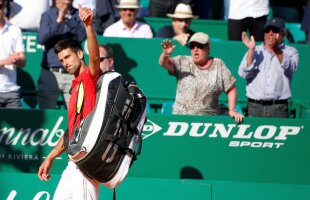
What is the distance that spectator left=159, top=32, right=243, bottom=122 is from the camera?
9.02 m

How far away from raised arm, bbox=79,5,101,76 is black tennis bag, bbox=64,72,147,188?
0.18 metres

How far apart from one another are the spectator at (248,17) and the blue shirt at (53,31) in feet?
6.37

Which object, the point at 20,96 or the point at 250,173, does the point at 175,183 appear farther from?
the point at 20,96

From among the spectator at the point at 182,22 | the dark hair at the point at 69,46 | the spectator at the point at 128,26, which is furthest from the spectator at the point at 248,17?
the dark hair at the point at 69,46

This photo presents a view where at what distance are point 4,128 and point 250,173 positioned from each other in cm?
244

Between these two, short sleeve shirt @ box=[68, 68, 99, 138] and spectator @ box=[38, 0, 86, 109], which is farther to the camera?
spectator @ box=[38, 0, 86, 109]

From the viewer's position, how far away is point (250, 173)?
8.91m

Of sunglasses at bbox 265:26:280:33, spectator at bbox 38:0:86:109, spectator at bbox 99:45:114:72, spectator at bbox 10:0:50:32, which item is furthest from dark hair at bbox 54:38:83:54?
spectator at bbox 10:0:50:32

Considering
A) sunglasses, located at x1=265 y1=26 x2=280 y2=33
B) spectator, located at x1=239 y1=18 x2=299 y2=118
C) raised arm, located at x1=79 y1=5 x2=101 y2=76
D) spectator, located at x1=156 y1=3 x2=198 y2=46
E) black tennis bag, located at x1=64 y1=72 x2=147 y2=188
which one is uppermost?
raised arm, located at x1=79 y1=5 x2=101 y2=76

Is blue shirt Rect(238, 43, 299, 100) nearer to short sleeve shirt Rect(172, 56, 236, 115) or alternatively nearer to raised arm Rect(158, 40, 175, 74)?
short sleeve shirt Rect(172, 56, 236, 115)

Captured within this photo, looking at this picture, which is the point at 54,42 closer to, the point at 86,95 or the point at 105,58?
the point at 105,58

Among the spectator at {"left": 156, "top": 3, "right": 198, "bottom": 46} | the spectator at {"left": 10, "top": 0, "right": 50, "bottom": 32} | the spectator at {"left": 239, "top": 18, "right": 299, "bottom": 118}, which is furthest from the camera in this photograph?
the spectator at {"left": 10, "top": 0, "right": 50, "bottom": 32}

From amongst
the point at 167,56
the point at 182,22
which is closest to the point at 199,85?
the point at 167,56

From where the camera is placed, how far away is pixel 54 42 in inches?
400
